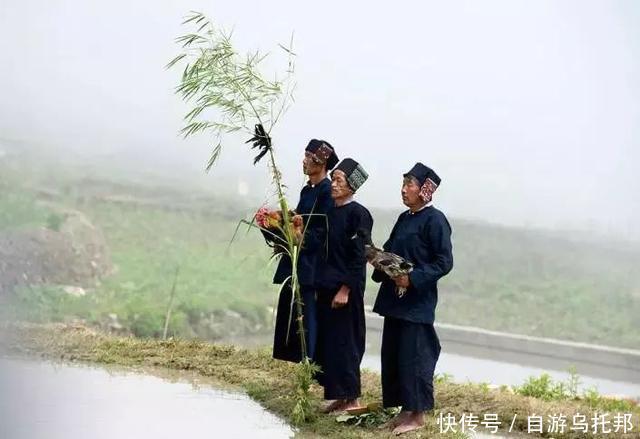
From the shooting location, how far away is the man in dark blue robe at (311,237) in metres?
5.95

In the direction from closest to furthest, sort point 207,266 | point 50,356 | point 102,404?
point 102,404 → point 50,356 → point 207,266

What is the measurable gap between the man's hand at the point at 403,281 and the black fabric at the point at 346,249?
364 millimetres

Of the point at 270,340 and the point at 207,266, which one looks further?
the point at 207,266

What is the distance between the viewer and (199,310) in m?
13.1

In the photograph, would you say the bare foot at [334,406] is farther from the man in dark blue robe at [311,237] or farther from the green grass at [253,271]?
the green grass at [253,271]

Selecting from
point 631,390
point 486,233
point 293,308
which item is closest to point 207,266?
point 486,233

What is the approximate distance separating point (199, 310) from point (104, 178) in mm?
3639

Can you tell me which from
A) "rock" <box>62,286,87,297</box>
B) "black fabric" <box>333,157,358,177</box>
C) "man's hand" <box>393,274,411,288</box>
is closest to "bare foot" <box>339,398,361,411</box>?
"man's hand" <box>393,274,411,288</box>

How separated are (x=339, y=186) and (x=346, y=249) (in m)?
0.36

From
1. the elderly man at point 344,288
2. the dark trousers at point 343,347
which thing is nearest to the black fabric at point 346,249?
the elderly man at point 344,288

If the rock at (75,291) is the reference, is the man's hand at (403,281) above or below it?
above

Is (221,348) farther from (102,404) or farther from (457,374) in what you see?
(457,374)

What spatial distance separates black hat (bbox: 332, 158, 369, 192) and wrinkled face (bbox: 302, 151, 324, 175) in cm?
26

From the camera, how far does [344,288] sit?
5820 millimetres
